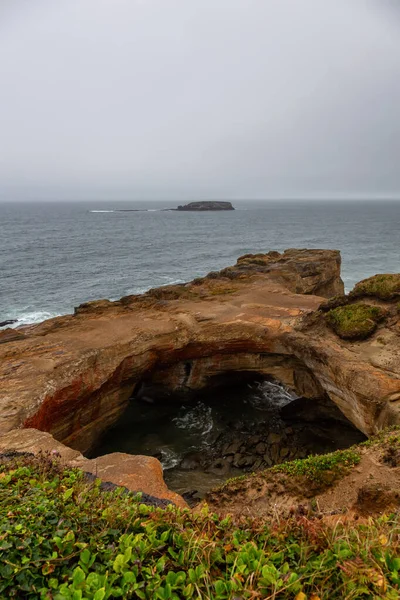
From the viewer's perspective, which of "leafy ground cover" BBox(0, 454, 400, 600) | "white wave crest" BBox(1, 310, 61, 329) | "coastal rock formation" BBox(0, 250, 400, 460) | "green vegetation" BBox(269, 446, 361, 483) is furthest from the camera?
"white wave crest" BBox(1, 310, 61, 329)

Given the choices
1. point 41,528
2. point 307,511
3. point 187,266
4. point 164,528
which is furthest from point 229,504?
point 187,266

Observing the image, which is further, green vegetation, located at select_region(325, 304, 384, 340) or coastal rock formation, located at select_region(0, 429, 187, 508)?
green vegetation, located at select_region(325, 304, 384, 340)

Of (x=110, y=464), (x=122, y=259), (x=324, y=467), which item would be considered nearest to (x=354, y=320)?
(x=324, y=467)

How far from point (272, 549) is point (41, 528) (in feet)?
10.1

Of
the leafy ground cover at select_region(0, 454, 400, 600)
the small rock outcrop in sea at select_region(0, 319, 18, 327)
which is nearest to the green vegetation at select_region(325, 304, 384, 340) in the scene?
the leafy ground cover at select_region(0, 454, 400, 600)

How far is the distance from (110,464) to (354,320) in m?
13.8

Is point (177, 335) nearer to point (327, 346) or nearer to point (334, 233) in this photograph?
point (327, 346)

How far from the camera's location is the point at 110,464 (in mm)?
11258

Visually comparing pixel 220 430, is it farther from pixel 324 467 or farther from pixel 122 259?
pixel 122 259

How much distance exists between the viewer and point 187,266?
6109 centimetres

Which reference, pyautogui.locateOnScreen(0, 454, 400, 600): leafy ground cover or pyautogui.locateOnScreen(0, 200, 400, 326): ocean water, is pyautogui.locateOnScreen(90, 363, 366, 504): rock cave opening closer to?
pyautogui.locateOnScreen(0, 454, 400, 600): leafy ground cover

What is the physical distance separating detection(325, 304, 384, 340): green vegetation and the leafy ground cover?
46.6 feet

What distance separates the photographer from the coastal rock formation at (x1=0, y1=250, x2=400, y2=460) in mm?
15328

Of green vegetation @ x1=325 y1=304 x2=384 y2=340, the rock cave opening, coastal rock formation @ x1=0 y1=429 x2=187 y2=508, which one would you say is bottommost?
the rock cave opening
